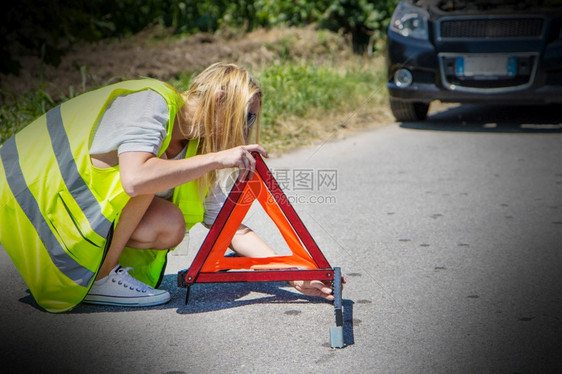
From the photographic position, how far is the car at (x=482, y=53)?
650cm

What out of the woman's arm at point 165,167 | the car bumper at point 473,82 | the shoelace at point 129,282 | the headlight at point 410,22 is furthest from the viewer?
the headlight at point 410,22

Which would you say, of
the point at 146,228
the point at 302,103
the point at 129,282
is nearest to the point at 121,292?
the point at 129,282

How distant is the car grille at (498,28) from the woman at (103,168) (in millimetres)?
4334

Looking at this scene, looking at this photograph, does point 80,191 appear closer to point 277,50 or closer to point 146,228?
point 146,228

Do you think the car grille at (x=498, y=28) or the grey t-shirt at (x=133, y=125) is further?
the car grille at (x=498, y=28)

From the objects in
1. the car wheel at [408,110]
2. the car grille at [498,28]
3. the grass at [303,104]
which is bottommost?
the car wheel at [408,110]

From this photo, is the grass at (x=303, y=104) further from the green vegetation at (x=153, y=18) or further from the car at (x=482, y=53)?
the green vegetation at (x=153, y=18)

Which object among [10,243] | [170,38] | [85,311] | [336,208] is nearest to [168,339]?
[85,311]

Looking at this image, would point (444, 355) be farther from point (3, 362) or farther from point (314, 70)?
point (314, 70)

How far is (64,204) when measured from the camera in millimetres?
2777

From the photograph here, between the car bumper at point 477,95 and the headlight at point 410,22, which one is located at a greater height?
the headlight at point 410,22

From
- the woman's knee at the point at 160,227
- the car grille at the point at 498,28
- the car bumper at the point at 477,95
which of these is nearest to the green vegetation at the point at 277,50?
the car bumper at the point at 477,95

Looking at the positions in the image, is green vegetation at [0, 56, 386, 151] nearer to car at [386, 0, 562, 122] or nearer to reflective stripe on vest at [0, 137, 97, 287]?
car at [386, 0, 562, 122]

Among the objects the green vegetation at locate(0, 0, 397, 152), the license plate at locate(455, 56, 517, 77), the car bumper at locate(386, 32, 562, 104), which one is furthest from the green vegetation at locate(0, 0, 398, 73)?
the license plate at locate(455, 56, 517, 77)
